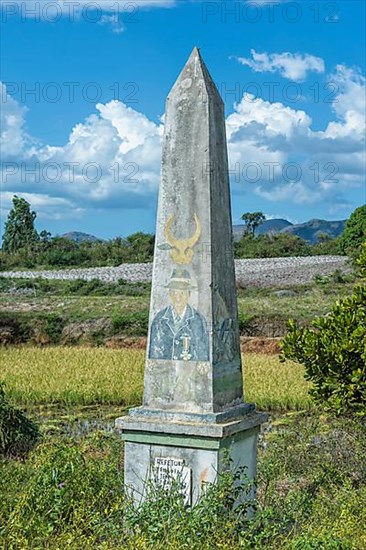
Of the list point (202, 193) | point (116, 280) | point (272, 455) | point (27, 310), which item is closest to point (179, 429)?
point (202, 193)

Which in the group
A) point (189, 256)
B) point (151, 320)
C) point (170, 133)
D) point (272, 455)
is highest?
point (170, 133)

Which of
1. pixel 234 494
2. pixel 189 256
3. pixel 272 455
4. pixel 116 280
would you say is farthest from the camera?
pixel 116 280

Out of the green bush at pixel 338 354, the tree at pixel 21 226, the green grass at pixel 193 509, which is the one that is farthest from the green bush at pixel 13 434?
the tree at pixel 21 226

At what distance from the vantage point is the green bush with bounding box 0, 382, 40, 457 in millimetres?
8758

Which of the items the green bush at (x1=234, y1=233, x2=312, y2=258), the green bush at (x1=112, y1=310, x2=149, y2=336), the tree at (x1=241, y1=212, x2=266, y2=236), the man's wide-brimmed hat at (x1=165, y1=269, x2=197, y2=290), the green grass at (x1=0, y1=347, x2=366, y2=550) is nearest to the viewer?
the green grass at (x1=0, y1=347, x2=366, y2=550)

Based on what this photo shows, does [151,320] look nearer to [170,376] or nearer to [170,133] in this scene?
[170,376]

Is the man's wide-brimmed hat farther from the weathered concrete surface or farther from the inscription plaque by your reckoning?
the inscription plaque

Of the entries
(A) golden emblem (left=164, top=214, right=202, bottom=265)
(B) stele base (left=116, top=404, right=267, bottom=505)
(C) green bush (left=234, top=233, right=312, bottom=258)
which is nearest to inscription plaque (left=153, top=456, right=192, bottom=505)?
(B) stele base (left=116, top=404, right=267, bottom=505)

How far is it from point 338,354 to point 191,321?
1.83 m

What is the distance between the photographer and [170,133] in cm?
612

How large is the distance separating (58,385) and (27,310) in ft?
32.2

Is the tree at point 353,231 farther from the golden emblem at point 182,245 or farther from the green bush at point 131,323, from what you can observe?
the golden emblem at point 182,245

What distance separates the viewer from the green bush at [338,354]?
23.4 ft

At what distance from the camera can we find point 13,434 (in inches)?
351
